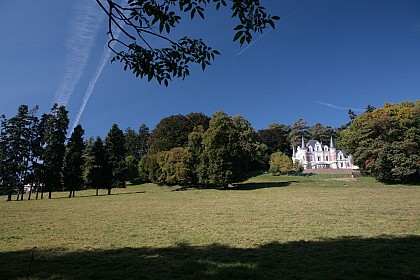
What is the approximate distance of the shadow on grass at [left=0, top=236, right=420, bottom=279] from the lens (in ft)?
17.7

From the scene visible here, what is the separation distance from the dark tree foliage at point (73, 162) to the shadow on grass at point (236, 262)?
36442 millimetres

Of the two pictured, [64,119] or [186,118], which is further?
[186,118]

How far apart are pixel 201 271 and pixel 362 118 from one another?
47.3 meters

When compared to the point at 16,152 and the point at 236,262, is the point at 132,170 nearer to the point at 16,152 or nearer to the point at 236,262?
the point at 16,152

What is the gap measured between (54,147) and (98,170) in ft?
23.4

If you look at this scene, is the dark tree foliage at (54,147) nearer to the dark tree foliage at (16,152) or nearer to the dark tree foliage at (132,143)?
the dark tree foliage at (16,152)

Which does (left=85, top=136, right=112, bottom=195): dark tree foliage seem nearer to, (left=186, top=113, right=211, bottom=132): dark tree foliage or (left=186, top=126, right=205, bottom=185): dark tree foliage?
(left=186, top=126, right=205, bottom=185): dark tree foliage

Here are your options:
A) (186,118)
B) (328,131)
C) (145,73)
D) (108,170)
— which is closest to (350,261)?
(145,73)

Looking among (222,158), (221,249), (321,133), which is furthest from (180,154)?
(321,133)

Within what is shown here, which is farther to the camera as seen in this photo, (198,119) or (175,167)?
(198,119)

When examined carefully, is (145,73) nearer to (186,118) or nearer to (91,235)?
(91,235)

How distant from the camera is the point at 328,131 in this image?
118750 mm

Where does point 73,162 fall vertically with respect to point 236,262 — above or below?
above

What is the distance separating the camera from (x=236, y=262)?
6.22 meters
